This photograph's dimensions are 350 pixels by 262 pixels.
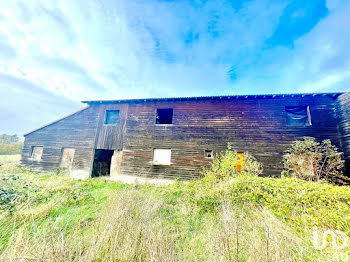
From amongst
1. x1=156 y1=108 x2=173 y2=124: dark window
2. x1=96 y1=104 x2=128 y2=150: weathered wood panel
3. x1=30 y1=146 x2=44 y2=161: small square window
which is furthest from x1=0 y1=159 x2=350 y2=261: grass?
x1=30 y1=146 x2=44 y2=161: small square window

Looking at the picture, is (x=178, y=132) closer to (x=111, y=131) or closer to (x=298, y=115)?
(x=111, y=131)

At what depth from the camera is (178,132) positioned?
415 inches

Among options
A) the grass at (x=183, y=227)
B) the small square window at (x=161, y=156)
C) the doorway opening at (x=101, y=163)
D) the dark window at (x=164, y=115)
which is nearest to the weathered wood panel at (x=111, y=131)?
the doorway opening at (x=101, y=163)

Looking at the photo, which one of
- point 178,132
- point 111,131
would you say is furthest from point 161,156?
point 111,131

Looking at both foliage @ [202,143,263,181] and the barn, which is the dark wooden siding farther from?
foliage @ [202,143,263,181]

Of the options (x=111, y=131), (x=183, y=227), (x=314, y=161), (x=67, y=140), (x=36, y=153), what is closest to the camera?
(x=183, y=227)

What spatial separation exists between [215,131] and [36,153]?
1706 centimetres

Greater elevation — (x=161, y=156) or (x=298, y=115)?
(x=298, y=115)

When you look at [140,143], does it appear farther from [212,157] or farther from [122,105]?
[212,157]

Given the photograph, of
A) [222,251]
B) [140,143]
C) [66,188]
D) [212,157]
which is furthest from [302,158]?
[66,188]

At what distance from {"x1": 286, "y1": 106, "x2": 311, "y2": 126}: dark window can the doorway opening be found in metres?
15.9

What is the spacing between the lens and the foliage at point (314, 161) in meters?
7.55

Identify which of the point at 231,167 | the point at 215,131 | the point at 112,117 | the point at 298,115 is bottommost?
the point at 231,167

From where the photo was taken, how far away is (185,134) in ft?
34.1
